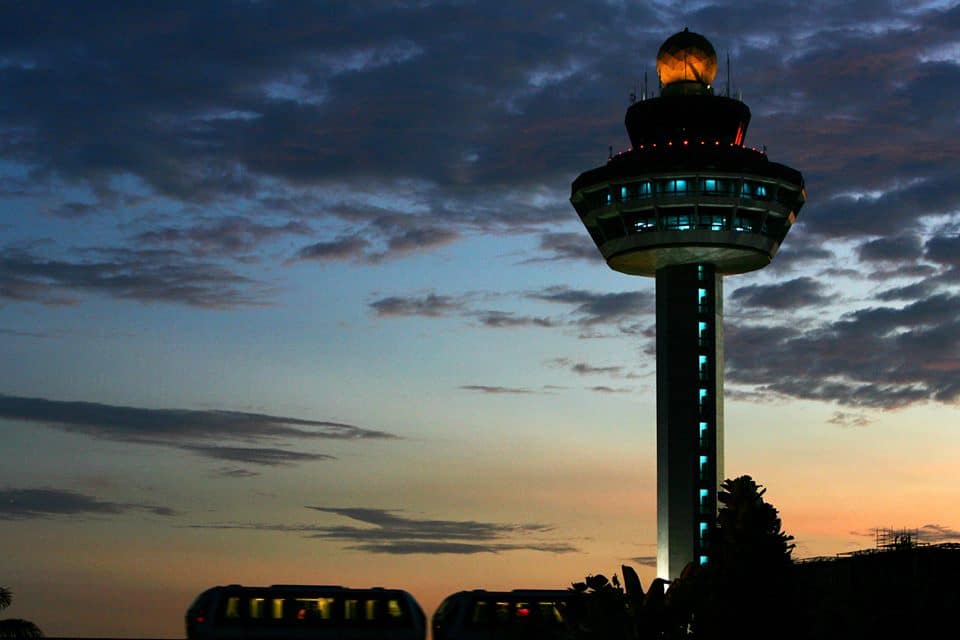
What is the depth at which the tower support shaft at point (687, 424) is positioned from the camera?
5502 inches

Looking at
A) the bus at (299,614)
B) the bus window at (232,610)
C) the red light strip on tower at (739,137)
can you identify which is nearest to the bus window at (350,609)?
the bus at (299,614)

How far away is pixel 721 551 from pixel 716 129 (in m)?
96.6

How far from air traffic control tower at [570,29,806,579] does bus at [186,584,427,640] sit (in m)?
74.8

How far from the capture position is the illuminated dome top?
154m

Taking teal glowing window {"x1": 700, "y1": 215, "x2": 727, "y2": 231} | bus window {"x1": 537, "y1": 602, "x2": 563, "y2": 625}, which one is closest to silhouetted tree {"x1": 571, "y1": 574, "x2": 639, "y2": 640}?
bus window {"x1": 537, "y1": 602, "x2": 563, "y2": 625}

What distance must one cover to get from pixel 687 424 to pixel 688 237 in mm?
17966

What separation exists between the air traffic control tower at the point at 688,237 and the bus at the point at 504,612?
71.0 metres

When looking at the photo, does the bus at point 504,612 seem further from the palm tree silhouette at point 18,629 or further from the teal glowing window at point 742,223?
the teal glowing window at point 742,223

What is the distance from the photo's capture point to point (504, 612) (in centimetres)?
6844

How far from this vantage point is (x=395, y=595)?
67188mm

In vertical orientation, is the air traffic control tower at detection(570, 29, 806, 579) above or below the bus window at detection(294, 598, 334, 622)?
above

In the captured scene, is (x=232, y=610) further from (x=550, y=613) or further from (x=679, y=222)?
(x=679, y=222)

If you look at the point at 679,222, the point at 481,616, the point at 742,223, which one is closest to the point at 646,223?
the point at 679,222

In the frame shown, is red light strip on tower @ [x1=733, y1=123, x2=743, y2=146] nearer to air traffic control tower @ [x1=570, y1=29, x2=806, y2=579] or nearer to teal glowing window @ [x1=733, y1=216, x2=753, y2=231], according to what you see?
air traffic control tower @ [x1=570, y1=29, x2=806, y2=579]
